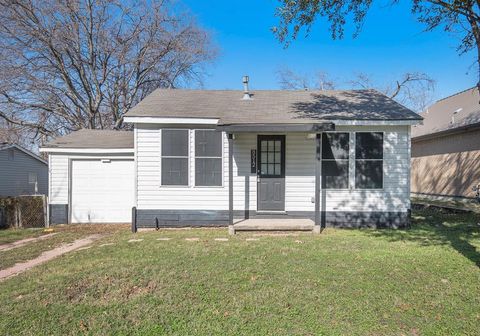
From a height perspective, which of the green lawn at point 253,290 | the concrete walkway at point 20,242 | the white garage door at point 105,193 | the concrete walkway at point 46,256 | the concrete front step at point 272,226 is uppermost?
the white garage door at point 105,193

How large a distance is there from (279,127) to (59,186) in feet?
24.7

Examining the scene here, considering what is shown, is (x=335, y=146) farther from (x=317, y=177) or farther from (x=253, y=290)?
(x=253, y=290)

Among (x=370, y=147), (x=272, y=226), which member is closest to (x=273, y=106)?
(x=370, y=147)

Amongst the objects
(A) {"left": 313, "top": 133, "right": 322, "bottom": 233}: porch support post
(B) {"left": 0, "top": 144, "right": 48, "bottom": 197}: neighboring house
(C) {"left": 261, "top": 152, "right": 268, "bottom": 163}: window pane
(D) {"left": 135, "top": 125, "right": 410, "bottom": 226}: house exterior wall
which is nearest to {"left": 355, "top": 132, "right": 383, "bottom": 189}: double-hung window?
(D) {"left": 135, "top": 125, "right": 410, "bottom": 226}: house exterior wall

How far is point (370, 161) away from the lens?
8875 mm

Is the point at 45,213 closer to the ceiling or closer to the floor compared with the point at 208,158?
closer to the floor

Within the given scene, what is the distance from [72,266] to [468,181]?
52.3 ft

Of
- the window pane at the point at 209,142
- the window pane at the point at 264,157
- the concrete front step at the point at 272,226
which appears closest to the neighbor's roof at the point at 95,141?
the window pane at the point at 209,142

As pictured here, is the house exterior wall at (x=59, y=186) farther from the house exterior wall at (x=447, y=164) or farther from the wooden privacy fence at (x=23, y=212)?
the house exterior wall at (x=447, y=164)

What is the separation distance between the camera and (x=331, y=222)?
8.95 meters

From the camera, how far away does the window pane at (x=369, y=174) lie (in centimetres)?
888

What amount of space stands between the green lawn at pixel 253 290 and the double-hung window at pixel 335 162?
90.6 inches

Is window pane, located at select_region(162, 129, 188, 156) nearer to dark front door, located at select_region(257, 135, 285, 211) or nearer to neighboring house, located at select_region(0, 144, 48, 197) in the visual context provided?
dark front door, located at select_region(257, 135, 285, 211)

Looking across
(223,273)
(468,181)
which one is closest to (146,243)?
(223,273)
